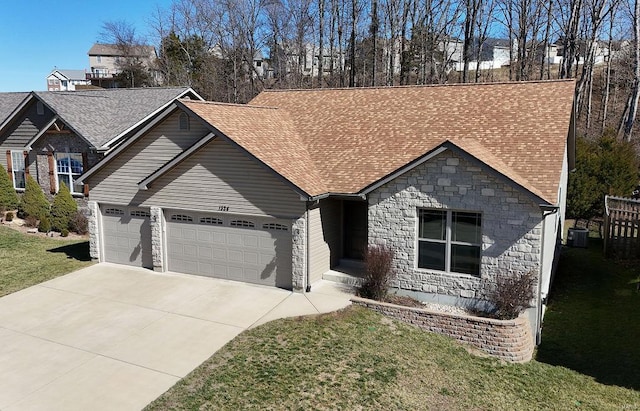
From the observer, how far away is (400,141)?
1622 cm

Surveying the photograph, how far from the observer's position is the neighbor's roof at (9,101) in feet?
97.4

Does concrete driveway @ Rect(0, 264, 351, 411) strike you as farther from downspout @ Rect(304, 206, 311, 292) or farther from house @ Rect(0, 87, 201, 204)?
house @ Rect(0, 87, 201, 204)

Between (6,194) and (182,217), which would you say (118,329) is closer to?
(182,217)

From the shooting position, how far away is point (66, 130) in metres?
24.2

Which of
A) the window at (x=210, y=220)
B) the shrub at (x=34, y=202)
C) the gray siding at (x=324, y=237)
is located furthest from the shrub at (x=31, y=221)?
the gray siding at (x=324, y=237)

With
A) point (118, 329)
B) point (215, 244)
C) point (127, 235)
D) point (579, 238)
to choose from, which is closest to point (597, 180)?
point (579, 238)

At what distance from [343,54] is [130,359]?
133 ft

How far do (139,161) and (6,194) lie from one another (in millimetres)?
13240

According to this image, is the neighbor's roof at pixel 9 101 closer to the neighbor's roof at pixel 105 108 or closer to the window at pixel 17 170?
the window at pixel 17 170

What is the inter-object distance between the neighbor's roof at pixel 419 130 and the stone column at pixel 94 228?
227 inches

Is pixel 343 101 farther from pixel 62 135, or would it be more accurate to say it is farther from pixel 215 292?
pixel 62 135

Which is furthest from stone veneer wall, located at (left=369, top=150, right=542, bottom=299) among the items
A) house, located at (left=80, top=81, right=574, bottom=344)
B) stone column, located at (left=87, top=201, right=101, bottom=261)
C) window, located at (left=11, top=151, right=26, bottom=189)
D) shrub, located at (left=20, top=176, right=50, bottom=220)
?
window, located at (left=11, top=151, right=26, bottom=189)

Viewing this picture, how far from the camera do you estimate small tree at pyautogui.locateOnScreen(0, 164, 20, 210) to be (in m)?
25.3

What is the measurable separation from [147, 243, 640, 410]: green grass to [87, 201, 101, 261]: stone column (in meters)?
8.58
